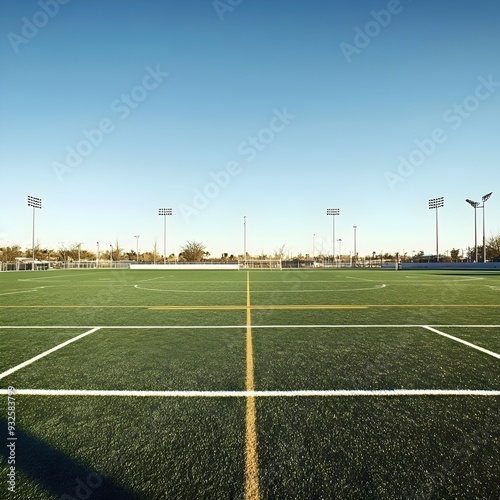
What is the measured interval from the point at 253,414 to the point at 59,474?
55.9 inches

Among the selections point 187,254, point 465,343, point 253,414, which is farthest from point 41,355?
point 187,254

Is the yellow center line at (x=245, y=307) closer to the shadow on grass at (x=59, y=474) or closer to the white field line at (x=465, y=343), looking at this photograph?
the white field line at (x=465, y=343)

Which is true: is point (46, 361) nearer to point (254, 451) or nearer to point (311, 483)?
point (254, 451)

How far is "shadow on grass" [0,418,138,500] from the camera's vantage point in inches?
73.1

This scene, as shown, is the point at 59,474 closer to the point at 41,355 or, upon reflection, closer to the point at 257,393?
the point at 257,393

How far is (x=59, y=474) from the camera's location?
200cm

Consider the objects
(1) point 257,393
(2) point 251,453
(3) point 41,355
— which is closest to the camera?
(2) point 251,453

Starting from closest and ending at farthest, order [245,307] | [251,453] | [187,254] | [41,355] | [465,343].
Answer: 1. [251,453]
2. [41,355]
3. [465,343]
4. [245,307]
5. [187,254]


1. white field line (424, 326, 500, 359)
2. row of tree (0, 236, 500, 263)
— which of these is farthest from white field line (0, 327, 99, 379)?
row of tree (0, 236, 500, 263)

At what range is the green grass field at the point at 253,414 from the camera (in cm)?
195

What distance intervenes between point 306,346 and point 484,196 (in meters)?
53.2

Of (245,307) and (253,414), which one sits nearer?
(253,414)

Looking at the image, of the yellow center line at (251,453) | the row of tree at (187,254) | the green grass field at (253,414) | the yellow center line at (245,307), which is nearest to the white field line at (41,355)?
the green grass field at (253,414)

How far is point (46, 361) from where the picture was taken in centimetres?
416
